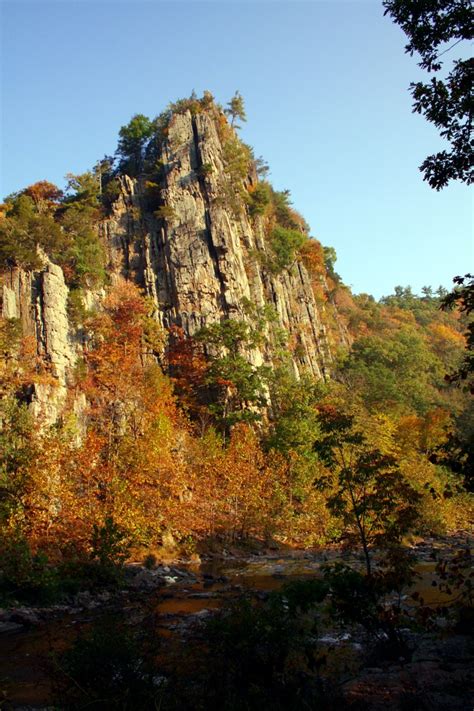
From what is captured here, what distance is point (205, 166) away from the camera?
44.9m

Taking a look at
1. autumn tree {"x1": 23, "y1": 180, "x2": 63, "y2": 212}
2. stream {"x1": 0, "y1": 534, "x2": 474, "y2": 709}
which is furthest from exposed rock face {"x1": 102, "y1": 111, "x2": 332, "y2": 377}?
stream {"x1": 0, "y1": 534, "x2": 474, "y2": 709}

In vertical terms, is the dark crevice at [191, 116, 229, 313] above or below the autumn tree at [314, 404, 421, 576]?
above

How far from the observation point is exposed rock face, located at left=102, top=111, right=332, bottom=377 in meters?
40.2

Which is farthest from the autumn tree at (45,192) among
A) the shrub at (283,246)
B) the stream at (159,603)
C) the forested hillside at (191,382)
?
the stream at (159,603)

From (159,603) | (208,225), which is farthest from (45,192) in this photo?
(159,603)

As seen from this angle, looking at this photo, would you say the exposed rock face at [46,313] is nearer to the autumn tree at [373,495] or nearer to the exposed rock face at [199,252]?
the exposed rock face at [199,252]

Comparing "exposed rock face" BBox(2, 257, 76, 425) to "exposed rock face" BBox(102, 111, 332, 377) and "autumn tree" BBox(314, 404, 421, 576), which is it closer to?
"exposed rock face" BBox(102, 111, 332, 377)

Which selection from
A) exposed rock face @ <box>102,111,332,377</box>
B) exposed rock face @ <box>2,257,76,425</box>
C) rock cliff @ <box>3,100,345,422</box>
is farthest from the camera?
A: exposed rock face @ <box>102,111,332,377</box>

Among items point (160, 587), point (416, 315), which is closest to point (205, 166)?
point (160, 587)

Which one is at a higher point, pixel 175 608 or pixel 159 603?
pixel 159 603

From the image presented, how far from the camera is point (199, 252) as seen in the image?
136 ft

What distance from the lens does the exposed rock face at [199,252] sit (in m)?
40.2

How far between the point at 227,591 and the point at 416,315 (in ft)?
257

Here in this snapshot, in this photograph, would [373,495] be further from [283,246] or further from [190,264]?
[283,246]
